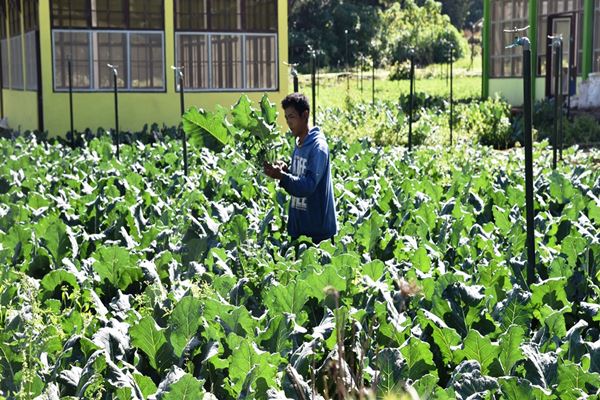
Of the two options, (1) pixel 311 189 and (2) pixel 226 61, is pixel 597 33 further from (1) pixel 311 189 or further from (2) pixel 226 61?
(1) pixel 311 189

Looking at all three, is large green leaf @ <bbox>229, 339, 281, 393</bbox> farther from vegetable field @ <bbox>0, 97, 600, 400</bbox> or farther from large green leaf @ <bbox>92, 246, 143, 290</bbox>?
large green leaf @ <bbox>92, 246, 143, 290</bbox>

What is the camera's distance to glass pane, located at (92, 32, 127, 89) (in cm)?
1869

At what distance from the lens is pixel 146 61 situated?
1914 cm

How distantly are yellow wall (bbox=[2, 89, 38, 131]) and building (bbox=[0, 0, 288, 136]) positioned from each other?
61mm

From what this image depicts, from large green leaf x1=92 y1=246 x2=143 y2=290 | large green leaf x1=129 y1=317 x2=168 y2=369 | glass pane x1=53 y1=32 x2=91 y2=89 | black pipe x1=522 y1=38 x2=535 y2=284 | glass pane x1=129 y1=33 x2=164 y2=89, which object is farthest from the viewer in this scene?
glass pane x1=129 y1=33 x2=164 y2=89

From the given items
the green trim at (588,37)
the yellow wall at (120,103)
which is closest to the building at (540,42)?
the green trim at (588,37)

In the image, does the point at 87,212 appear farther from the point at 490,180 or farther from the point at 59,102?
the point at 59,102

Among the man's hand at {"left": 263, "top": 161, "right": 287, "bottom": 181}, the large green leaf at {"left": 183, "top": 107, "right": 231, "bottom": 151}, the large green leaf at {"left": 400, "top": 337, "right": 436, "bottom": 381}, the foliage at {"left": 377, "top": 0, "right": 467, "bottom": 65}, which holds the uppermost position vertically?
the foliage at {"left": 377, "top": 0, "right": 467, "bottom": 65}

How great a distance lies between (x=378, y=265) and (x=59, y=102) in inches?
563

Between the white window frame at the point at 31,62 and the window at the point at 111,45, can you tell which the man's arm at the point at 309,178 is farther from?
the white window frame at the point at 31,62

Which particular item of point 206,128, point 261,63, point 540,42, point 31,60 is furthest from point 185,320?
point 540,42

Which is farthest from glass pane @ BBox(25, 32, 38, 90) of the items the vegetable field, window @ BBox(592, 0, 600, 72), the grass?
window @ BBox(592, 0, 600, 72)

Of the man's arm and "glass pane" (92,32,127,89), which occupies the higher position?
"glass pane" (92,32,127,89)

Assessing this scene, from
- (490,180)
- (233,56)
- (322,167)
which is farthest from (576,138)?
(322,167)
